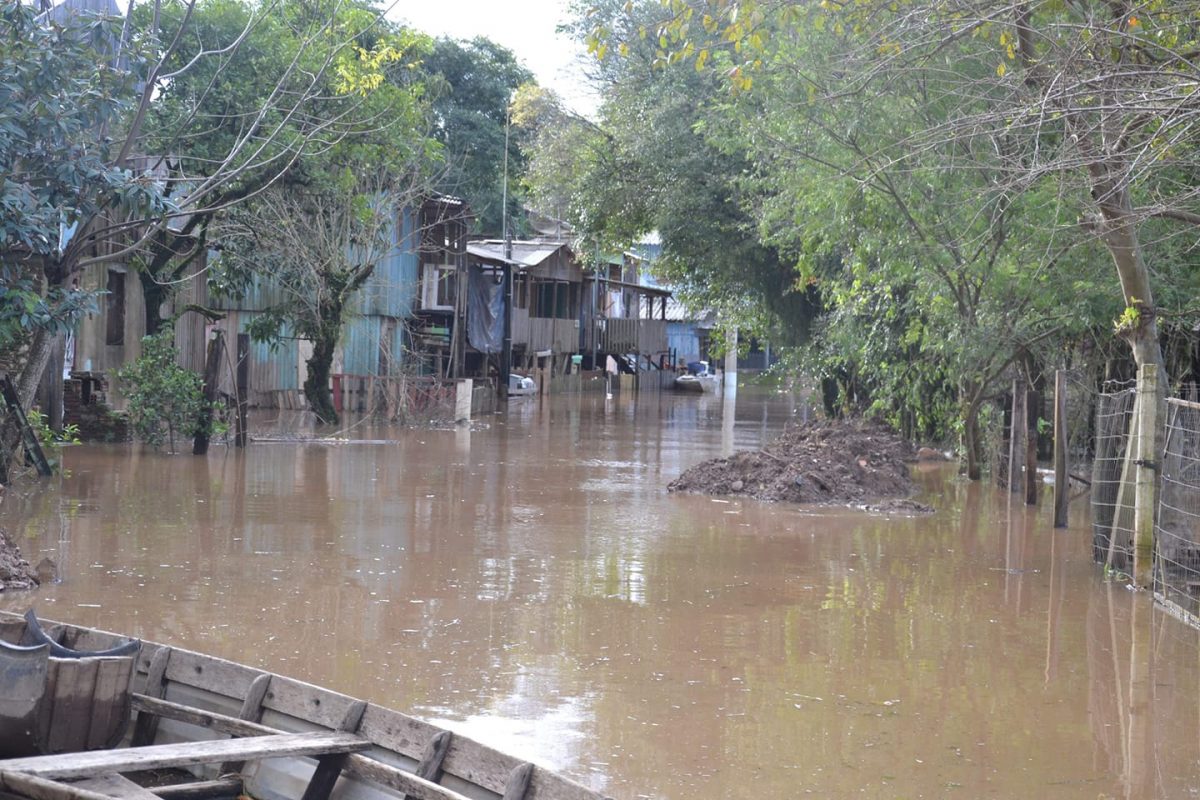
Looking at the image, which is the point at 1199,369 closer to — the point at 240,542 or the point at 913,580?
the point at 913,580

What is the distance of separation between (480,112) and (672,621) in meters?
35.8

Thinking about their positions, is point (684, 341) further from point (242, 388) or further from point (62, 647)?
point (62, 647)

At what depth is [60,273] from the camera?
47.1 ft

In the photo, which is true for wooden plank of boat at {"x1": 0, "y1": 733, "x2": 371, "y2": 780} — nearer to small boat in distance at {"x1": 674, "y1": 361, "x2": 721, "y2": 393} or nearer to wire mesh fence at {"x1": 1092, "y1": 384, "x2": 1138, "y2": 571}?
wire mesh fence at {"x1": 1092, "y1": 384, "x2": 1138, "y2": 571}

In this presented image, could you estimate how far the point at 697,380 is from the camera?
5531 centimetres

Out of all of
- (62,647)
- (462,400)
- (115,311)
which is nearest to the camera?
(62,647)

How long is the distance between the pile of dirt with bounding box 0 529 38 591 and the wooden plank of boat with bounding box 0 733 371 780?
5521 mm

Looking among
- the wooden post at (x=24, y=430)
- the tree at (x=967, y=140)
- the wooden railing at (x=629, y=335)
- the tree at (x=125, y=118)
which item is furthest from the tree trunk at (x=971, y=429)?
the wooden railing at (x=629, y=335)

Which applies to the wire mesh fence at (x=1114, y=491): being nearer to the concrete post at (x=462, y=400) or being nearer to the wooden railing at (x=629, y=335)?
the concrete post at (x=462, y=400)

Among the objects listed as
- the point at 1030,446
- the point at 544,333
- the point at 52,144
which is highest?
the point at 52,144

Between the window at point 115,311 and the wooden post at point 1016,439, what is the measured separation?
16.0 meters

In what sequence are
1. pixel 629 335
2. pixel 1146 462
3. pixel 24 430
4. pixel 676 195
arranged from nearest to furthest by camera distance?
pixel 1146 462
pixel 24 430
pixel 676 195
pixel 629 335

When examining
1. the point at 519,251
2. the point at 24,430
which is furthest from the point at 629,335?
the point at 24,430

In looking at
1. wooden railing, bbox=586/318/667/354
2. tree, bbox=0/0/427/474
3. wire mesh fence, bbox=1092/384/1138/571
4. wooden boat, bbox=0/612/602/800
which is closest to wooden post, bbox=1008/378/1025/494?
wire mesh fence, bbox=1092/384/1138/571
